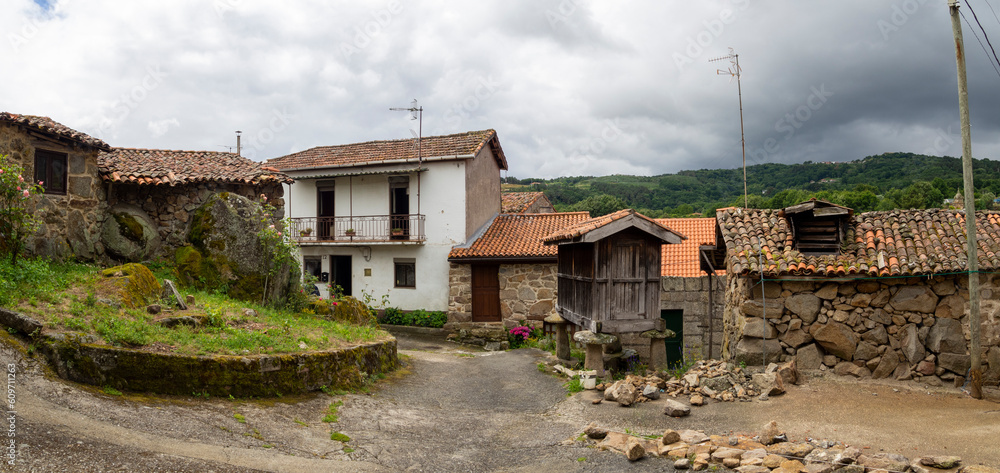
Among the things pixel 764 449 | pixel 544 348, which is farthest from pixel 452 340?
pixel 764 449

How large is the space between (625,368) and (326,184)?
13.9 metres

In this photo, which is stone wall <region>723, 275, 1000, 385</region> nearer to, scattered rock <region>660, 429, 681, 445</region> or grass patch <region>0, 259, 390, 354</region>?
scattered rock <region>660, 429, 681, 445</region>

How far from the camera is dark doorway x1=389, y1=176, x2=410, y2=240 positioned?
18938 mm

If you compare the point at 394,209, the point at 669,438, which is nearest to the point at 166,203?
the point at 394,209

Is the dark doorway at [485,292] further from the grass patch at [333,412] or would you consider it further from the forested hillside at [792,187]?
the forested hillside at [792,187]

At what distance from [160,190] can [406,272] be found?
28.4 feet

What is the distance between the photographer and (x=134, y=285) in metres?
7.71

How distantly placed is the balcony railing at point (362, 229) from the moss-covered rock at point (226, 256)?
8.22 m

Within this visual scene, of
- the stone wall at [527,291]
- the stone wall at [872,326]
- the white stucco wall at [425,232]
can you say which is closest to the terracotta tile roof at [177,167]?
the white stucco wall at [425,232]

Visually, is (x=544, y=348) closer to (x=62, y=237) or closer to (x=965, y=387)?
(x=965, y=387)

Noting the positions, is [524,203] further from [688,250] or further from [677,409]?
[677,409]

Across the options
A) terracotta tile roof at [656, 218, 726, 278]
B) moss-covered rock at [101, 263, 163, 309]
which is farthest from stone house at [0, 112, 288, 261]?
terracotta tile roof at [656, 218, 726, 278]

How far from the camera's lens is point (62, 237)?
9.98m

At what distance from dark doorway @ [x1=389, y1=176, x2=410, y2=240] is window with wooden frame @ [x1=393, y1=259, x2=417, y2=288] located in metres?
0.83
